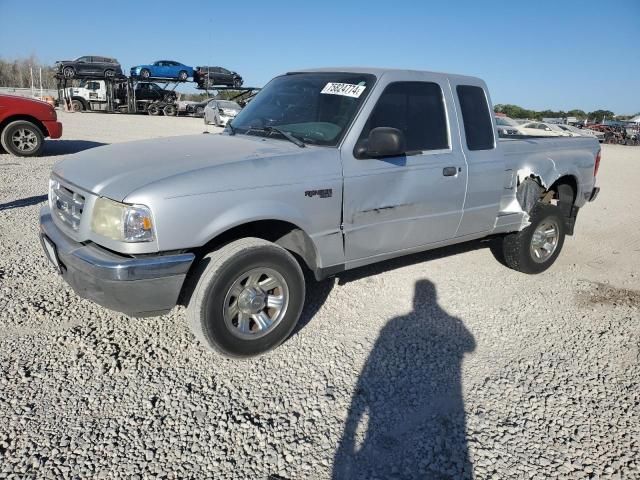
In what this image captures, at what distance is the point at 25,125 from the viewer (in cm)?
1036

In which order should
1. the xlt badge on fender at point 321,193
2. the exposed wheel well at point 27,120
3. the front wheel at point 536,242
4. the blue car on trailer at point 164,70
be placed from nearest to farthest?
1. the xlt badge on fender at point 321,193
2. the front wheel at point 536,242
3. the exposed wheel well at point 27,120
4. the blue car on trailer at point 164,70

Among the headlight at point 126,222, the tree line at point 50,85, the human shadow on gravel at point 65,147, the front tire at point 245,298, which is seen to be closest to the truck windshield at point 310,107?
the front tire at point 245,298

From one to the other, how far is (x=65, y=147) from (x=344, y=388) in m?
12.7

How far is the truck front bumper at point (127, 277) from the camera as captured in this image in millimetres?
2693

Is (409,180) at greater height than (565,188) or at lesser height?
greater

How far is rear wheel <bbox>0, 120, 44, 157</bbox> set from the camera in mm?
10219

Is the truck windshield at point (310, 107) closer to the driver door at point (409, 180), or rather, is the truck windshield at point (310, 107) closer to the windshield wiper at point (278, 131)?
the windshield wiper at point (278, 131)

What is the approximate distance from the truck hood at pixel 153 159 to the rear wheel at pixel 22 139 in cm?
831

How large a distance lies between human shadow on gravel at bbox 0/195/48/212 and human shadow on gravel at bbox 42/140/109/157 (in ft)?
16.2

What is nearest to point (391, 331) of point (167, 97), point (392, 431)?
point (392, 431)

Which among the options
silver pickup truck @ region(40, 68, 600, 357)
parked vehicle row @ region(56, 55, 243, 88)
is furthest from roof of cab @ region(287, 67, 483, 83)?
parked vehicle row @ region(56, 55, 243, 88)

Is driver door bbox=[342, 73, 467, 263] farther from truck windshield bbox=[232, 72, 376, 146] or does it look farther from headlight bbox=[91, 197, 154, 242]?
headlight bbox=[91, 197, 154, 242]

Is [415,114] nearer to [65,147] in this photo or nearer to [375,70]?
[375,70]

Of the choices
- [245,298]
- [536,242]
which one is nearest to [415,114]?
[245,298]
